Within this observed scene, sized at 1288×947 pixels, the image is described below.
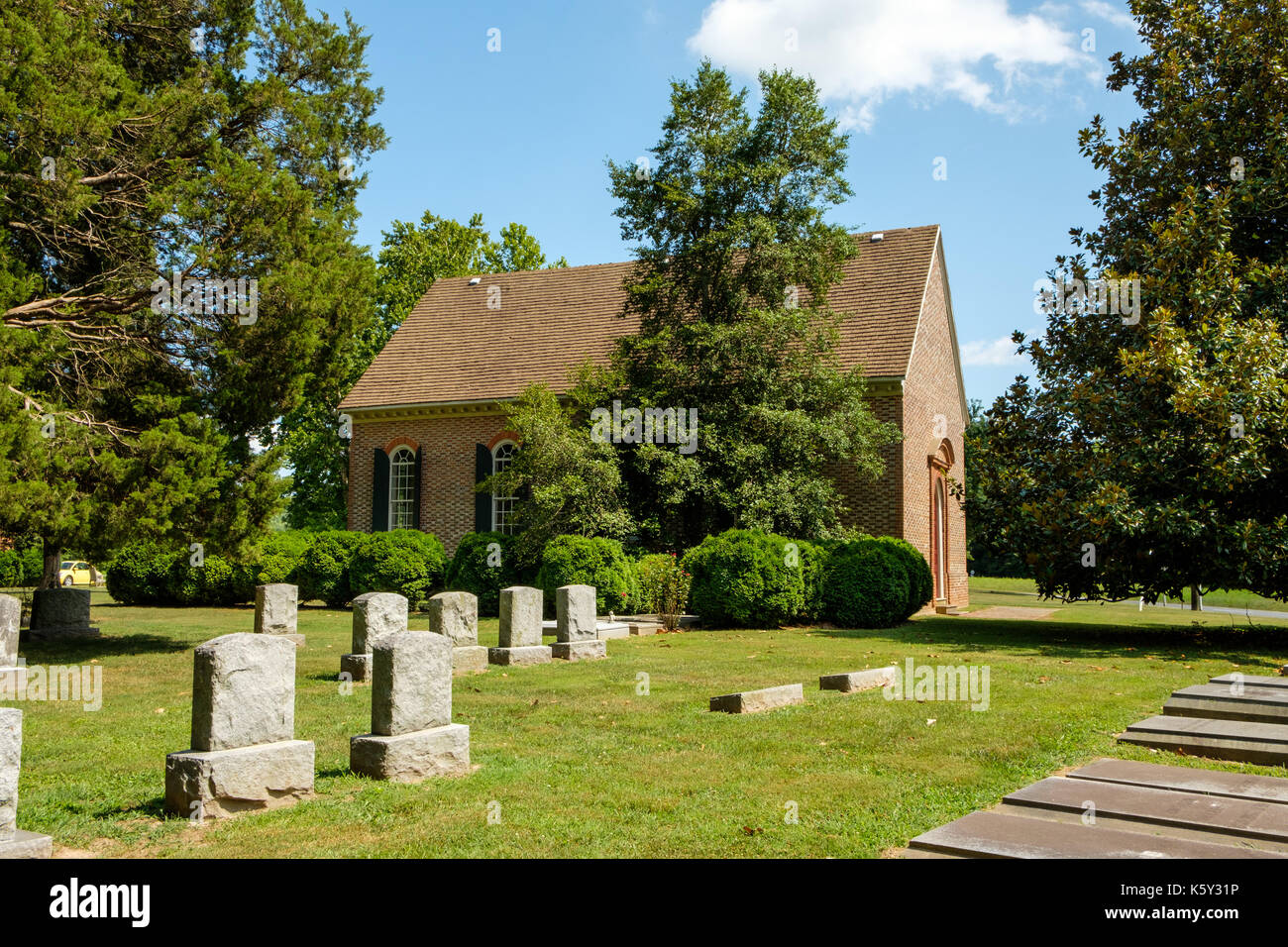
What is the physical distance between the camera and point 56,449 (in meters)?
11.9

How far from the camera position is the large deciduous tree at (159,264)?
38.9ft

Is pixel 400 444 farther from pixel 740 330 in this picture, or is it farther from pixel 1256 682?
pixel 1256 682

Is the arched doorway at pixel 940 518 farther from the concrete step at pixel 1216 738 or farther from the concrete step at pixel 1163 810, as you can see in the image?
the concrete step at pixel 1163 810

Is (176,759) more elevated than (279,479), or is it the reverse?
(279,479)

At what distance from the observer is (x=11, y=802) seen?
15.2 feet

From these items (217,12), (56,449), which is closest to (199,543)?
(56,449)

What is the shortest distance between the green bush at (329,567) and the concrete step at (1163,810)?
20.6m

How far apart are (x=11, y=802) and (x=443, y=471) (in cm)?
2219

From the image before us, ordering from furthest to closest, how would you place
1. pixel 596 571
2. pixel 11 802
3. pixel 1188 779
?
pixel 596 571
pixel 1188 779
pixel 11 802

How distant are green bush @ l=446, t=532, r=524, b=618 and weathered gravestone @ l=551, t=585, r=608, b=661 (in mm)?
7429

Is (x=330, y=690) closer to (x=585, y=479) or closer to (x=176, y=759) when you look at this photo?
(x=176, y=759)

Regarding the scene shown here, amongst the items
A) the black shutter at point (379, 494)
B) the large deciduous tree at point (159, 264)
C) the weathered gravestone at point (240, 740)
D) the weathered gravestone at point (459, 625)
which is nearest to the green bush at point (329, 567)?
the black shutter at point (379, 494)

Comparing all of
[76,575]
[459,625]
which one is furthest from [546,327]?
[76,575]
